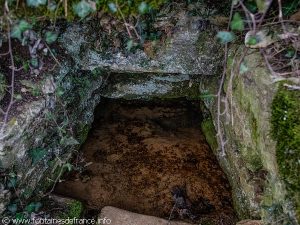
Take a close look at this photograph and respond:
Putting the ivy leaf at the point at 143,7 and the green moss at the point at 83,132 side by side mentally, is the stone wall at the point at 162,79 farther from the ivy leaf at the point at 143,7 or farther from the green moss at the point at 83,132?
the ivy leaf at the point at 143,7

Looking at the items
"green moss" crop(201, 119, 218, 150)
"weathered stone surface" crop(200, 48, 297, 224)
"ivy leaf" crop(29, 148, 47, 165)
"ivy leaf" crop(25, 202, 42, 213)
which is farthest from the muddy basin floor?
"ivy leaf" crop(29, 148, 47, 165)

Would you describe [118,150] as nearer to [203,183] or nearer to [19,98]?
[203,183]

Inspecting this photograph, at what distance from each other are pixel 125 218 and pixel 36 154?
971mm

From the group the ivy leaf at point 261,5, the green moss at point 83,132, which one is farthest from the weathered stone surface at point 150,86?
the ivy leaf at point 261,5

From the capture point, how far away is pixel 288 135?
2002mm

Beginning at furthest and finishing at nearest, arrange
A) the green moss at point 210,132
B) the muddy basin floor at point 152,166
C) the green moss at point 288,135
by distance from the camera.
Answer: the green moss at point 210,132
the muddy basin floor at point 152,166
the green moss at point 288,135

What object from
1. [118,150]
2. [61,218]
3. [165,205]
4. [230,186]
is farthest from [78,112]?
[230,186]

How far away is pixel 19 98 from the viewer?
8.48 ft

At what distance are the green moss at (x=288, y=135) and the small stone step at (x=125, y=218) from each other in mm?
1389

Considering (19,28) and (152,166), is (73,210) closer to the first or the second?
(152,166)

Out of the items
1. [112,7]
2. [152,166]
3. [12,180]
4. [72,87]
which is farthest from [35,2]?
[152,166]

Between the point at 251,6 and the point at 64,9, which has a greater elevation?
the point at 251,6

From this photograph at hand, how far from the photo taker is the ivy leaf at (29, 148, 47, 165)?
9.12ft

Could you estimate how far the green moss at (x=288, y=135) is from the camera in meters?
1.93
